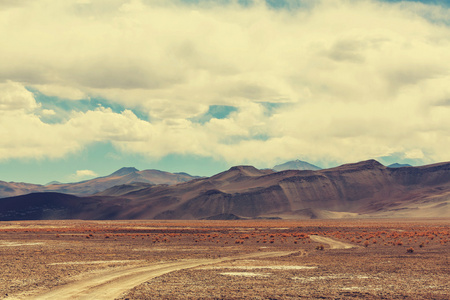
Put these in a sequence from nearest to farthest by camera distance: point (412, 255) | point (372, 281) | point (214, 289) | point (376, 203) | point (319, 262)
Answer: point (214, 289), point (372, 281), point (319, 262), point (412, 255), point (376, 203)

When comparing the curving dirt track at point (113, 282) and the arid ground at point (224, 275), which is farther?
the arid ground at point (224, 275)

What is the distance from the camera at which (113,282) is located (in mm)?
22453

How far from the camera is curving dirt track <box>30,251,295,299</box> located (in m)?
19.1

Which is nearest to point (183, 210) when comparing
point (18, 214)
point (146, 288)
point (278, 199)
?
point (278, 199)

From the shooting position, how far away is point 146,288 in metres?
20.8

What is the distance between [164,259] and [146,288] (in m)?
12.5

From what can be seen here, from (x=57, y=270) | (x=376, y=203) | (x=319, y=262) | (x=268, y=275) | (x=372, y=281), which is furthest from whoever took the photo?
(x=376, y=203)

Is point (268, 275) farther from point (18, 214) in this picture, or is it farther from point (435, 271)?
point (18, 214)

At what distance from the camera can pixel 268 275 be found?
82.3 feet

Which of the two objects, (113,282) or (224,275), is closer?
(113,282)

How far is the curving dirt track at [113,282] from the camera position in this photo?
1914 centimetres

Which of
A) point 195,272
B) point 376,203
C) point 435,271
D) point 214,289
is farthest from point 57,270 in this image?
point 376,203

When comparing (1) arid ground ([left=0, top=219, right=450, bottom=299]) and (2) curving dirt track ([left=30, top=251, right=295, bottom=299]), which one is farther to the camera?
(1) arid ground ([left=0, top=219, right=450, bottom=299])

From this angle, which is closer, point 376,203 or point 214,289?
point 214,289
